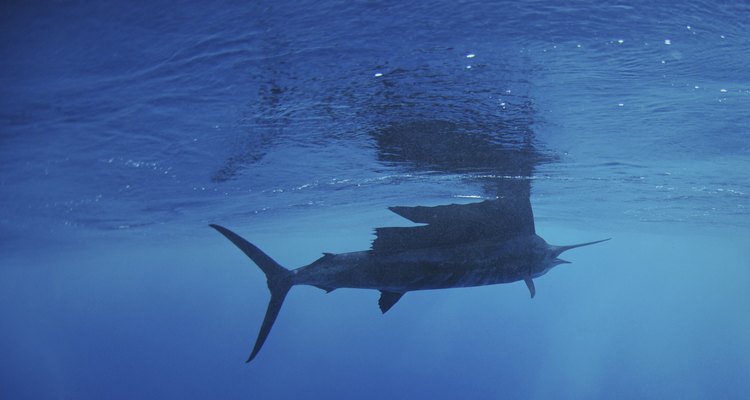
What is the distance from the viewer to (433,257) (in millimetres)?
7406

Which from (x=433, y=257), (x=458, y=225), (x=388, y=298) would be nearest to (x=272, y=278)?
(x=388, y=298)

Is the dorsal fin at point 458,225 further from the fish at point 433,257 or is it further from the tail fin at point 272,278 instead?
the tail fin at point 272,278

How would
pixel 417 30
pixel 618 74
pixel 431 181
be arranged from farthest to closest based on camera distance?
pixel 431 181 < pixel 618 74 < pixel 417 30

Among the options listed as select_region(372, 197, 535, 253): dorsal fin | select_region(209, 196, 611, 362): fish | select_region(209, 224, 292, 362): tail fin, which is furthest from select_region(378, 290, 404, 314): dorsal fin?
select_region(209, 224, 292, 362): tail fin

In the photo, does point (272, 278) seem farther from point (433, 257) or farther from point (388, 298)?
point (433, 257)

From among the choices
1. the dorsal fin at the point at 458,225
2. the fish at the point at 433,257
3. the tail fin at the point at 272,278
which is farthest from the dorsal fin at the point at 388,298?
the tail fin at the point at 272,278

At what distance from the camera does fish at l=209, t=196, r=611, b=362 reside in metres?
7.08

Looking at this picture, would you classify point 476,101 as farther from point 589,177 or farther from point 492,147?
point 589,177

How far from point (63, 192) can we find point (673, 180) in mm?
19270

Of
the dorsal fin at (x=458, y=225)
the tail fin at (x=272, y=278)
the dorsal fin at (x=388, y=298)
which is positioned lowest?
the dorsal fin at (x=388, y=298)

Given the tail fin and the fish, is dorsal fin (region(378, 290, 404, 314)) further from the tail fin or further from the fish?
the tail fin

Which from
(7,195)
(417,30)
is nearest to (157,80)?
(417,30)

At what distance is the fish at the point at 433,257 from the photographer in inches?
279

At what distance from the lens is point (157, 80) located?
7.82 metres
